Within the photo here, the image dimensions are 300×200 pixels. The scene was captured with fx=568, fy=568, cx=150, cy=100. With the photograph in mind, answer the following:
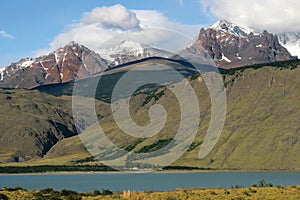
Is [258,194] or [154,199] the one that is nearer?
[154,199]

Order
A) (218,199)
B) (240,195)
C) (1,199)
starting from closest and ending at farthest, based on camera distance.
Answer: (1,199), (218,199), (240,195)

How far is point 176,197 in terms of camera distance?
235 feet

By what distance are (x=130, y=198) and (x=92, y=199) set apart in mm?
5577

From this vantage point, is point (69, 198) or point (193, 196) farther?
point (193, 196)

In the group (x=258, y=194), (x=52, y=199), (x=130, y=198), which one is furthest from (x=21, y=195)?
(x=258, y=194)

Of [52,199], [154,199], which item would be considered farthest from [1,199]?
[154,199]

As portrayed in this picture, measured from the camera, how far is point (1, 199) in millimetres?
64875

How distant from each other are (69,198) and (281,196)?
2641 centimetres

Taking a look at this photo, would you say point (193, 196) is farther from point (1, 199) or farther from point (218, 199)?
point (1, 199)

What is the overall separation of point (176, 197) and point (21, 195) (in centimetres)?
1975

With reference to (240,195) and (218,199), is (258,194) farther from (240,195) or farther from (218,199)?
(218,199)

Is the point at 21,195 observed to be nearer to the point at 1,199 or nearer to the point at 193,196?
the point at 1,199

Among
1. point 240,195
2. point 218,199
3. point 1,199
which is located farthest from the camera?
point 240,195

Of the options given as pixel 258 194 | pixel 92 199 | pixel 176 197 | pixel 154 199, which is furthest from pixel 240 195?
pixel 92 199
